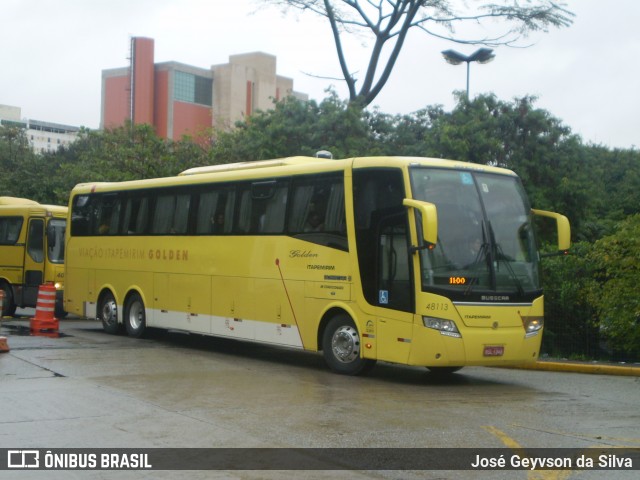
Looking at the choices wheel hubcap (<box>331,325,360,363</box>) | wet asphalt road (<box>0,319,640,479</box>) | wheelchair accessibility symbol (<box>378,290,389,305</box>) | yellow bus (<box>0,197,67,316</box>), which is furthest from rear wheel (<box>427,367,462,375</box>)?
yellow bus (<box>0,197,67,316</box>)

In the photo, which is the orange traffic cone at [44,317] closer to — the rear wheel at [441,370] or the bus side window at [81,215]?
the bus side window at [81,215]

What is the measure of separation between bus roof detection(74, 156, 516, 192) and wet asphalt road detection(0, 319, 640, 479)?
3.42m

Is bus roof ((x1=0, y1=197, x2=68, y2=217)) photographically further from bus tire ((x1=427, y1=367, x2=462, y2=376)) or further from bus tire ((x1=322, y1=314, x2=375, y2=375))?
bus tire ((x1=427, y1=367, x2=462, y2=376))

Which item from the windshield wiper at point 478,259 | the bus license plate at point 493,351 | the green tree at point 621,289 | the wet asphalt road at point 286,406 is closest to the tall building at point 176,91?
the green tree at point 621,289

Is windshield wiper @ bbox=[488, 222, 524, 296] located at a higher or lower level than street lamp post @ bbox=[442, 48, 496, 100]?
lower

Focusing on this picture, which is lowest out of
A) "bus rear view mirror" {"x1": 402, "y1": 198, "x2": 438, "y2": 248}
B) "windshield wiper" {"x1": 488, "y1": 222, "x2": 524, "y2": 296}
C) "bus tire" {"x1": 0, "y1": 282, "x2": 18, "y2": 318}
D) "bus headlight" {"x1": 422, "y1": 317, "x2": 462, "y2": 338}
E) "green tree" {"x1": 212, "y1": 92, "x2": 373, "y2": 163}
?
"bus tire" {"x1": 0, "y1": 282, "x2": 18, "y2": 318}

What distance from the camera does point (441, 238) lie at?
1286 centimetres

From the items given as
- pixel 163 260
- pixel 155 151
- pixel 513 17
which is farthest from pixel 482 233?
pixel 155 151

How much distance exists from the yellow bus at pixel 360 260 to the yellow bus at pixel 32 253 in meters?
7.80

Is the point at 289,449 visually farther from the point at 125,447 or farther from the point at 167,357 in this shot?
the point at 167,357

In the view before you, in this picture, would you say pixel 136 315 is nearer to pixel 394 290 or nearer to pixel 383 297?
pixel 383 297

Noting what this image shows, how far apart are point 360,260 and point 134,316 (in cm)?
797

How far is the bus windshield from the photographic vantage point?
42.0 ft

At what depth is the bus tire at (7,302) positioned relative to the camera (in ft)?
83.7
